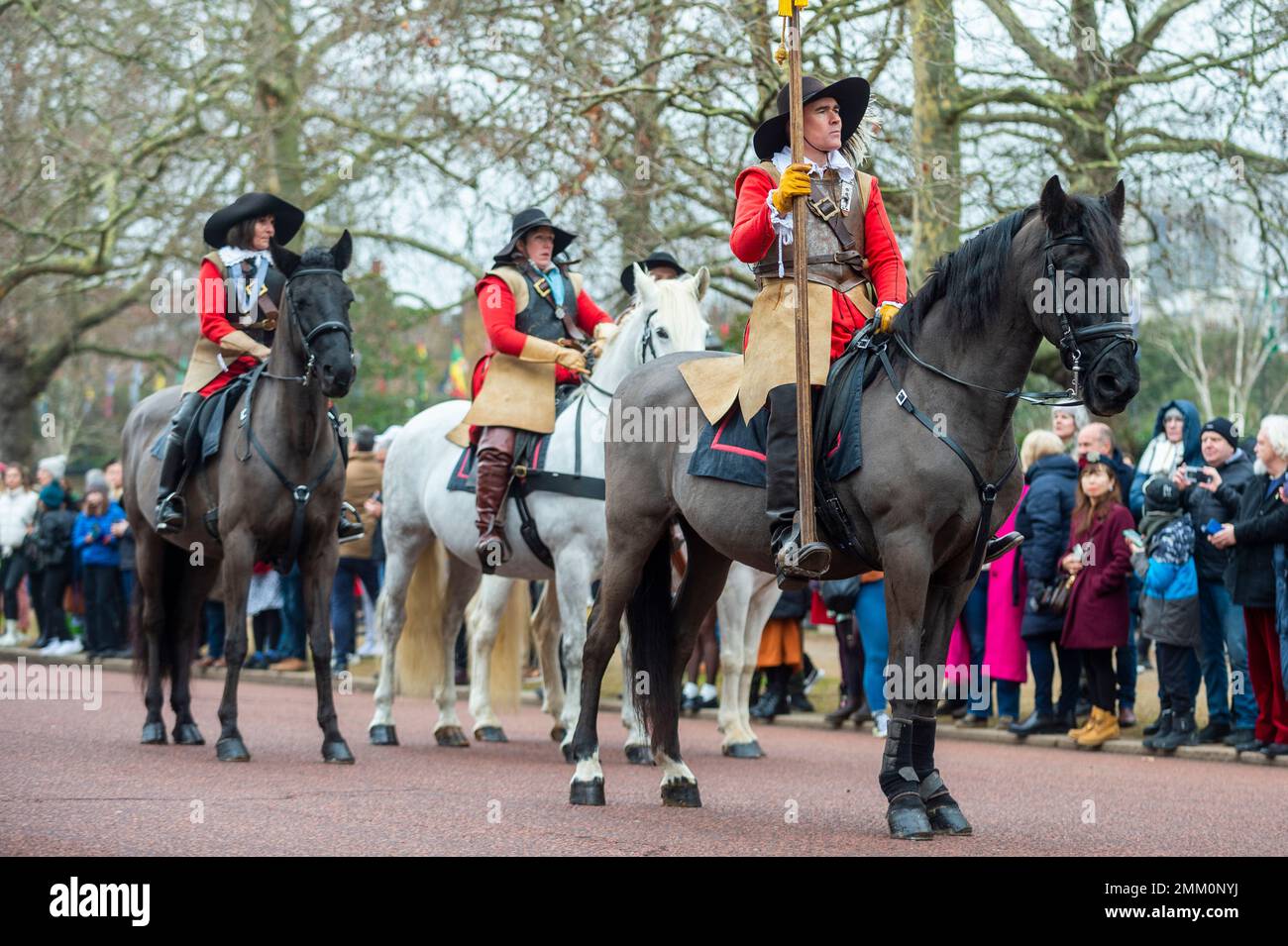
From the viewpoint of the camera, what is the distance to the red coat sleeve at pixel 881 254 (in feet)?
27.0

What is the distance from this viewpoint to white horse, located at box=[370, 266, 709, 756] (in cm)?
1088

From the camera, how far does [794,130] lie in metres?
7.77

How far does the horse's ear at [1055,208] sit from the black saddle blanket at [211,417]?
5.85 metres

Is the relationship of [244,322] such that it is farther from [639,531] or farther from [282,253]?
[639,531]

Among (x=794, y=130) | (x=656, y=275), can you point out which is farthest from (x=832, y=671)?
(x=794, y=130)

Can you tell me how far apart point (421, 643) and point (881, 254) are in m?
5.93

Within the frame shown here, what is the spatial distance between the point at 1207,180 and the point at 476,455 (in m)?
9.47

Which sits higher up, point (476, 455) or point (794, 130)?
point (794, 130)

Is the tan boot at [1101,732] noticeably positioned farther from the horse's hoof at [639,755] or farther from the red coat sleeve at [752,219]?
the red coat sleeve at [752,219]

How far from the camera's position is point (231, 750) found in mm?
10461

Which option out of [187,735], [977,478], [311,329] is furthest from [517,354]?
[977,478]

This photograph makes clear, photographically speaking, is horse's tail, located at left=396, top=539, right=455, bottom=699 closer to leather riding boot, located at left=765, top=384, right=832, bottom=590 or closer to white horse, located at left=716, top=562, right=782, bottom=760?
white horse, located at left=716, top=562, right=782, bottom=760

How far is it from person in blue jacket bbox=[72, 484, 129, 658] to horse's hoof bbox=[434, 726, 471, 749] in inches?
370

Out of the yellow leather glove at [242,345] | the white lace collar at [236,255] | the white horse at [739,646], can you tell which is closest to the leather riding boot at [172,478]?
the yellow leather glove at [242,345]
